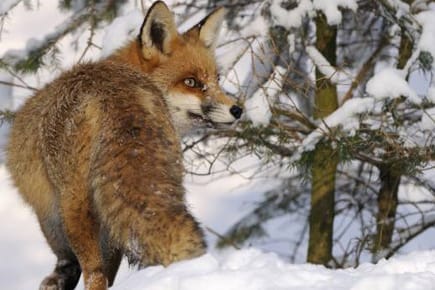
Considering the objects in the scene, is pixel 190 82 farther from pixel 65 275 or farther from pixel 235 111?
pixel 65 275

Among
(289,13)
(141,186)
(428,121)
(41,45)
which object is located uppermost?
(289,13)

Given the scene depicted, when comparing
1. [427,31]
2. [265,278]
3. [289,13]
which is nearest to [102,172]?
[265,278]

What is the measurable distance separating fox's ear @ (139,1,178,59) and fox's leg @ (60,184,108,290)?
1.95 metres

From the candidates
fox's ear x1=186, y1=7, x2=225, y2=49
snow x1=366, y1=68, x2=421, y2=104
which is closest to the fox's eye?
fox's ear x1=186, y1=7, x2=225, y2=49

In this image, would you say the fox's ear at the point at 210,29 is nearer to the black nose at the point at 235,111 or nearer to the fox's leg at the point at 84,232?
the black nose at the point at 235,111

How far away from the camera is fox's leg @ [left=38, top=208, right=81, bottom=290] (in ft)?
16.6

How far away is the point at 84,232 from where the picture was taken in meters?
4.25

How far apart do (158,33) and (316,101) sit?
2.81 meters

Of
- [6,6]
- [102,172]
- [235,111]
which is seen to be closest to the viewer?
[102,172]

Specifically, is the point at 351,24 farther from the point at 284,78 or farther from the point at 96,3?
the point at 284,78

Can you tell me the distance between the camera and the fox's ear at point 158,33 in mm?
5930

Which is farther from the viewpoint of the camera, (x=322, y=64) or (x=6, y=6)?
(x=6, y=6)

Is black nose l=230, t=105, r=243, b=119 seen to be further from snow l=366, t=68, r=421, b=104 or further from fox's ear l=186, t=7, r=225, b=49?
snow l=366, t=68, r=421, b=104

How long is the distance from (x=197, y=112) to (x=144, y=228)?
2202 millimetres
